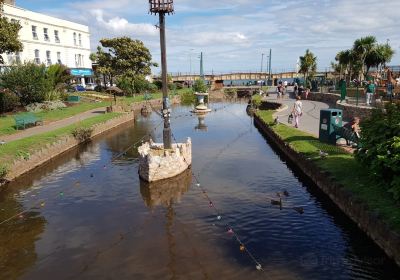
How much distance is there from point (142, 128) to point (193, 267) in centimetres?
2329

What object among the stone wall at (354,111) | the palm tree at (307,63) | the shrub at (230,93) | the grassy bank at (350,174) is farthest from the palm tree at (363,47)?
the grassy bank at (350,174)

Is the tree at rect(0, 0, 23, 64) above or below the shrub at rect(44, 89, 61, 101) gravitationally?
above

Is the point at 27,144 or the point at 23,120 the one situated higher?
the point at 23,120

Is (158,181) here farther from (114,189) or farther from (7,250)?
(7,250)

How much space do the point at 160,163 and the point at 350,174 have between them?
7560 mm

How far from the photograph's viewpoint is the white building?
45.3 metres

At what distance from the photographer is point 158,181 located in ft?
51.6

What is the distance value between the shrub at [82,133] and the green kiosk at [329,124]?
15791 mm

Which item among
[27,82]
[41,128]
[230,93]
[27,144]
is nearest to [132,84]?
[230,93]

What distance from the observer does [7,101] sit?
105ft

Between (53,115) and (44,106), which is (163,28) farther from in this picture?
(44,106)

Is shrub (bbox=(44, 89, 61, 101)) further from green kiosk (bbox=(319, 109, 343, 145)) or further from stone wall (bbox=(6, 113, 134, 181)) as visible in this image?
green kiosk (bbox=(319, 109, 343, 145))

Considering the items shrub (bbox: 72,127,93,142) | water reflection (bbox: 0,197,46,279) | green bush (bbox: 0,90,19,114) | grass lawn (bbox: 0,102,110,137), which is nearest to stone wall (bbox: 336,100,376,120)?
shrub (bbox: 72,127,93,142)

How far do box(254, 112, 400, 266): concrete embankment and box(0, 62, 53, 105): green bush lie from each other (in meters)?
26.3
